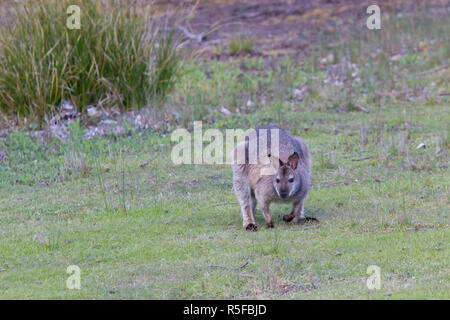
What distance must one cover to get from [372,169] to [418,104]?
11.2 feet

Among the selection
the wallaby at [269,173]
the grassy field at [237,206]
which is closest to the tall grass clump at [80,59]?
the grassy field at [237,206]

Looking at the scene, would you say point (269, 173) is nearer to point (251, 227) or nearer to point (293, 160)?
point (293, 160)

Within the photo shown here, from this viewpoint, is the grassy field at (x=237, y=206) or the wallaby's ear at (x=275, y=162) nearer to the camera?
the grassy field at (x=237, y=206)

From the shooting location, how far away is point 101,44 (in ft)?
33.6

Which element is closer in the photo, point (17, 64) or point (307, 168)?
point (307, 168)

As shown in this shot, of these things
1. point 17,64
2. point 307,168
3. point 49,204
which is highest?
point 17,64

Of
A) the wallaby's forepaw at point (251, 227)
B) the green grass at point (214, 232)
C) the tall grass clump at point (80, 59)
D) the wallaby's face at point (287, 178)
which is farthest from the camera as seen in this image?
the tall grass clump at point (80, 59)

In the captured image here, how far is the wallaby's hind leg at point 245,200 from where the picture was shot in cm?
644

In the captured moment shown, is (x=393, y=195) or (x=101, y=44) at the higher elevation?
(x=101, y=44)

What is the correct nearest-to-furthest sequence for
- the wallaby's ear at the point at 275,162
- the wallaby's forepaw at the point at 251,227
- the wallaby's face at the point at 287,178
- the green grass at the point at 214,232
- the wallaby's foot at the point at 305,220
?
the green grass at the point at 214,232, the wallaby's face at the point at 287,178, the wallaby's ear at the point at 275,162, the wallaby's forepaw at the point at 251,227, the wallaby's foot at the point at 305,220

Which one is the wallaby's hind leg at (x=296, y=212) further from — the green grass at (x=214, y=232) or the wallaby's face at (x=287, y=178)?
the wallaby's face at (x=287, y=178)

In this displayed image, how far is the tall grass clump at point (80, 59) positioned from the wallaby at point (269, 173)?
156 inches
